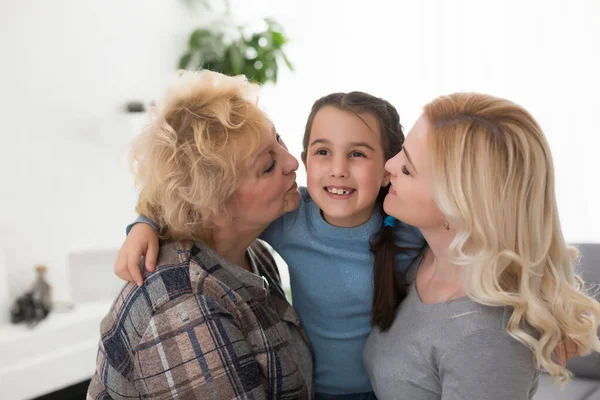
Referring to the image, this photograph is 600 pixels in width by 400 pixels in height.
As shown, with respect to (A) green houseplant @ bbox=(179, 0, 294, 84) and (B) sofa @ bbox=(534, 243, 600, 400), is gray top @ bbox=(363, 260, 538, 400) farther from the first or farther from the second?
(A) green houseplant @ bbox=(179, 0, 294, 84)

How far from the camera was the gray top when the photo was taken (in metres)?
1.14

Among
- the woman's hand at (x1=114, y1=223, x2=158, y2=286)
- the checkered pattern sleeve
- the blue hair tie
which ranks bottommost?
the checkered pattern sleeve

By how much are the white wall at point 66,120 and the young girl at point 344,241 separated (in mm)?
1714

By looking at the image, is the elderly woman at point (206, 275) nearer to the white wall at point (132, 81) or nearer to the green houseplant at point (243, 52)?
the white wall at point (132, 81)

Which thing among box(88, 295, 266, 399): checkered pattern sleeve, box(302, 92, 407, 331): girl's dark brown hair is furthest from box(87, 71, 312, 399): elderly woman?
box(302, 92, 407, 331): girl's dark brown hair

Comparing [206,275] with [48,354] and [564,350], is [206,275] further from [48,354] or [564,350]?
[48,354]

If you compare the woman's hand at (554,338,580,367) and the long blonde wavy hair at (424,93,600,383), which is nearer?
the long blonde wavy hair at (424,93,600,383)

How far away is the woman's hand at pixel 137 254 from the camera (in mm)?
1400

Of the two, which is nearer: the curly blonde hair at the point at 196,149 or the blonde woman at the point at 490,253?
the blonde woman at the point at 490,253

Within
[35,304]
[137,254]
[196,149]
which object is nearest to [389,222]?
[196,149]

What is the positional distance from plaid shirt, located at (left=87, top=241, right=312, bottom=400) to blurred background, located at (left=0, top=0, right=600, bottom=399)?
1706 millimetres

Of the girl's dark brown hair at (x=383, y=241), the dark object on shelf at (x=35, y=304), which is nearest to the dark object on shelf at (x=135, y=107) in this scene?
the dark object on shelf at (x=35, y=304)

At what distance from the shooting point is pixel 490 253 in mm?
1168

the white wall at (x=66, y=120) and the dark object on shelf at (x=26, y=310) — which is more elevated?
the white wall at (x=66, y=120)
